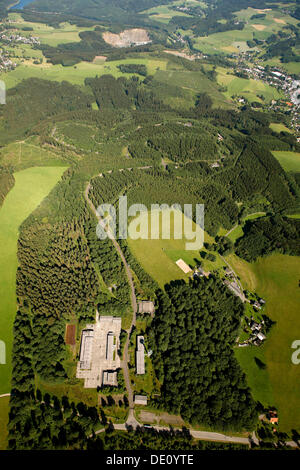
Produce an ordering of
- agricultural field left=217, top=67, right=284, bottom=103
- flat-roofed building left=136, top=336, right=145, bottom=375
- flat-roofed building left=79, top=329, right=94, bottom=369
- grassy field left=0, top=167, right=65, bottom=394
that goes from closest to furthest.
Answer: flat-roofed building left=136, top=336, right=145, bottom=375, flat-roofed building left=79, top=329, right=94, bottom=369, grassy field left=0, top=167, right=65, bottom=394, agricultural field left=217, top=67, right=284, bottom=103

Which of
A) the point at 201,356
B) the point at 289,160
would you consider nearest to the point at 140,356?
the point at 201,356

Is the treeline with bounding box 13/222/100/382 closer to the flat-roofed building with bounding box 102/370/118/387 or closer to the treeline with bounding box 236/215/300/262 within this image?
the flat-roofed building with bounding box 102/370/118/387

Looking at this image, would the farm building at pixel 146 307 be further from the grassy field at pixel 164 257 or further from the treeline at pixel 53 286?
the treeline at pixel 53 286

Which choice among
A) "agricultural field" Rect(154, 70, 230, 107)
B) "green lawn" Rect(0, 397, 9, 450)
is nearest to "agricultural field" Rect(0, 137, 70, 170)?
"green lawn" Rect(0, 397, 9, 450)

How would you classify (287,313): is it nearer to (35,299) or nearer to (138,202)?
(138,202)

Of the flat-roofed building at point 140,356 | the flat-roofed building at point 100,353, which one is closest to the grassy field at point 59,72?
Answer: the flat-roofed building at point 100,353
